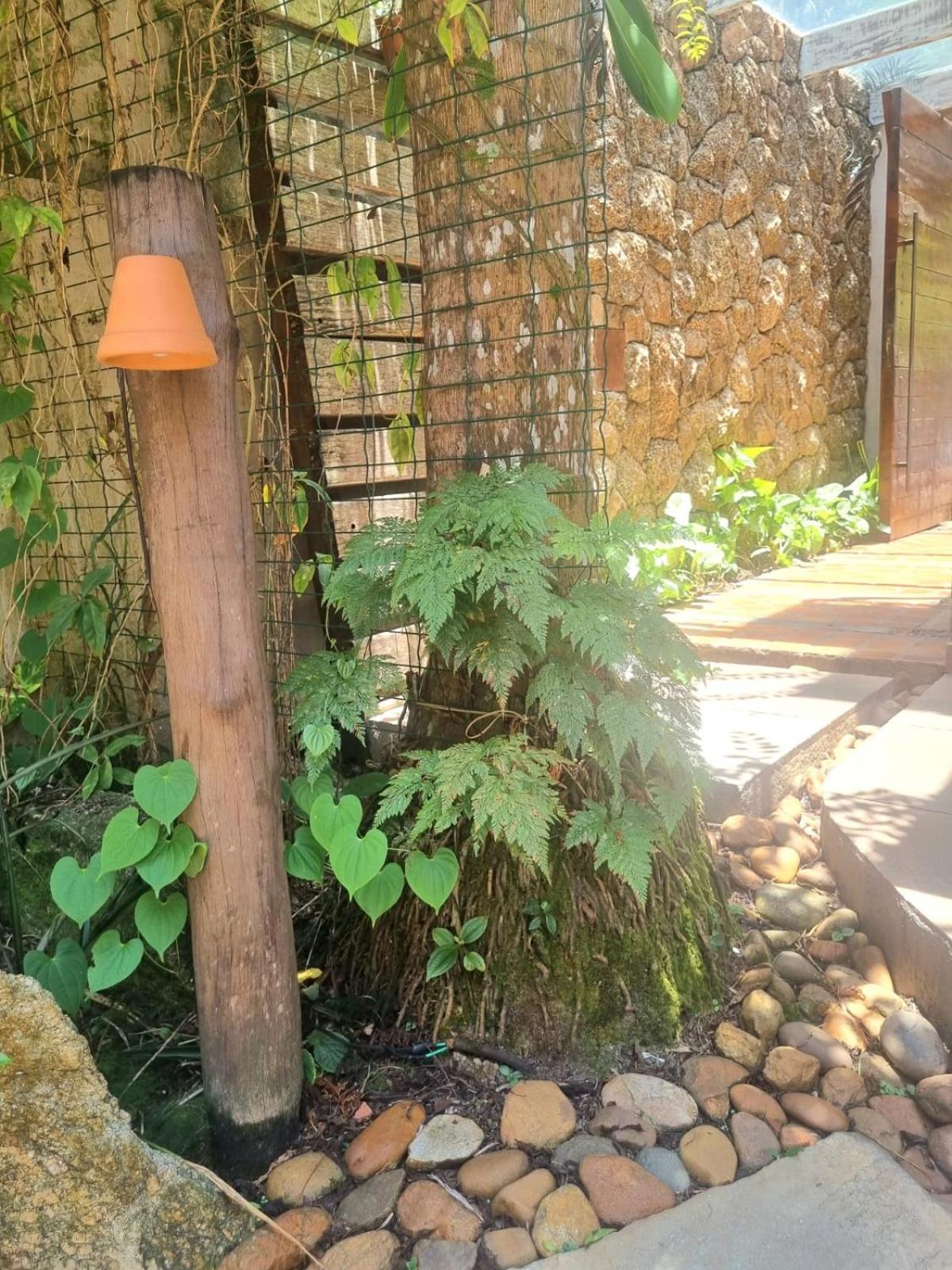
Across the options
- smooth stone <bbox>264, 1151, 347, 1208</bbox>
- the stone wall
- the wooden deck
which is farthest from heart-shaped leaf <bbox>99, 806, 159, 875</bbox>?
the stone wall

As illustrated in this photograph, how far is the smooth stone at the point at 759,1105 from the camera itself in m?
1.61

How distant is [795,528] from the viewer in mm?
6000

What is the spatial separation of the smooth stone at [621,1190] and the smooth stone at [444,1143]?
0.19 meters

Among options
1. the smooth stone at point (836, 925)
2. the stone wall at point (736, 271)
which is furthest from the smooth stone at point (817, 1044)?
the stone wall at point (736, 271)

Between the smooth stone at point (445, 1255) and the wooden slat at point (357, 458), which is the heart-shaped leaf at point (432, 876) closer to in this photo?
the smooth stone at point (445, 1255)

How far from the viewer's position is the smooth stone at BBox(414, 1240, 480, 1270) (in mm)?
1401

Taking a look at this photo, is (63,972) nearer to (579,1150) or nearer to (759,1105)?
(579,1150)

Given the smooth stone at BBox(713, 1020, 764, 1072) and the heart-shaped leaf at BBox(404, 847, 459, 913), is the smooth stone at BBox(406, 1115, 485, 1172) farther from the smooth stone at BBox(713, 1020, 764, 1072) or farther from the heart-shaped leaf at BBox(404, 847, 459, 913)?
the smooth stone at BBox(713, 1020, 764, 1072)

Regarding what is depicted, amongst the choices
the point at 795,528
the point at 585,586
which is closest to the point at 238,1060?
the point at 585,586

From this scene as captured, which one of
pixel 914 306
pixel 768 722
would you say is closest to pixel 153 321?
pixel 768 722

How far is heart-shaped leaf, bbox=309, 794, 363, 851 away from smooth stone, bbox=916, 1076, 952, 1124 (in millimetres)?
1050

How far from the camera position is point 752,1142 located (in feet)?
5.13

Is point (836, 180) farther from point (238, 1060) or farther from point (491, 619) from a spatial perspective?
point (238, 1060)

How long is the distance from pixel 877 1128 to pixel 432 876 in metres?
0.83
